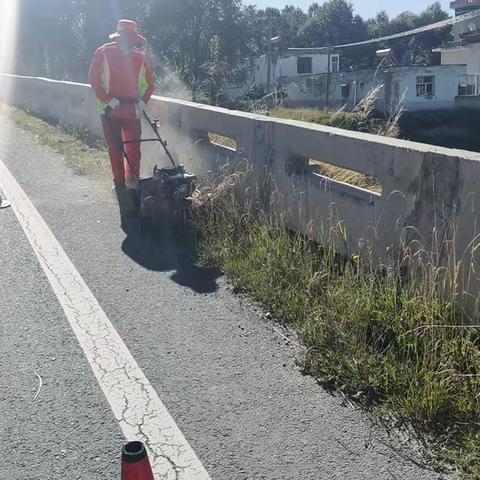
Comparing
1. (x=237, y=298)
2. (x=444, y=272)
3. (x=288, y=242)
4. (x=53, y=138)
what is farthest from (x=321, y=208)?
(x=53, y=138)

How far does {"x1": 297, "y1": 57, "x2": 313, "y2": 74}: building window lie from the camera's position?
68.5m

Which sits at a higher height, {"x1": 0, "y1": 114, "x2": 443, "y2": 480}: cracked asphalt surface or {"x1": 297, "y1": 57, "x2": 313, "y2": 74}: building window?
{"x1": 297, "y1": 57, "x2": 313, "y2": 74}: building window

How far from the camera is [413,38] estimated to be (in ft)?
288

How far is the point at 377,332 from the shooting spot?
3895 millimetres

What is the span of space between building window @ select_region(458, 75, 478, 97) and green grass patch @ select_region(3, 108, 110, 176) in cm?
4716

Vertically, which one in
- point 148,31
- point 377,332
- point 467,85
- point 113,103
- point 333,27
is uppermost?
point 333,27

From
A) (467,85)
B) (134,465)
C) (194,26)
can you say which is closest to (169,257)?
(134,465)

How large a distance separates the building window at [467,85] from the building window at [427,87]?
301 centimetres

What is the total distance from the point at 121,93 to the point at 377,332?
4.44 m

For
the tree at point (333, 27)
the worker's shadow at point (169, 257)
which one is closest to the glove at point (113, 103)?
the worker's shadow at point (169, 257)

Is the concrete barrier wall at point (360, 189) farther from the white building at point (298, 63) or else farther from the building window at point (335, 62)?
the building window at point (335, 62)

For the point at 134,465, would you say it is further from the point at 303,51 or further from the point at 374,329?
the point at 303,51

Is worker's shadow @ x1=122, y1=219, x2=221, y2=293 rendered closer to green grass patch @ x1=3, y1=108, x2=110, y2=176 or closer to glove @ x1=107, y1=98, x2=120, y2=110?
glove @ x1=107, y1=98, x2=120, y2=110

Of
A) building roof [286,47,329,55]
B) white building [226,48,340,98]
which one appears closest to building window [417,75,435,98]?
white building [226,48,340,98]
